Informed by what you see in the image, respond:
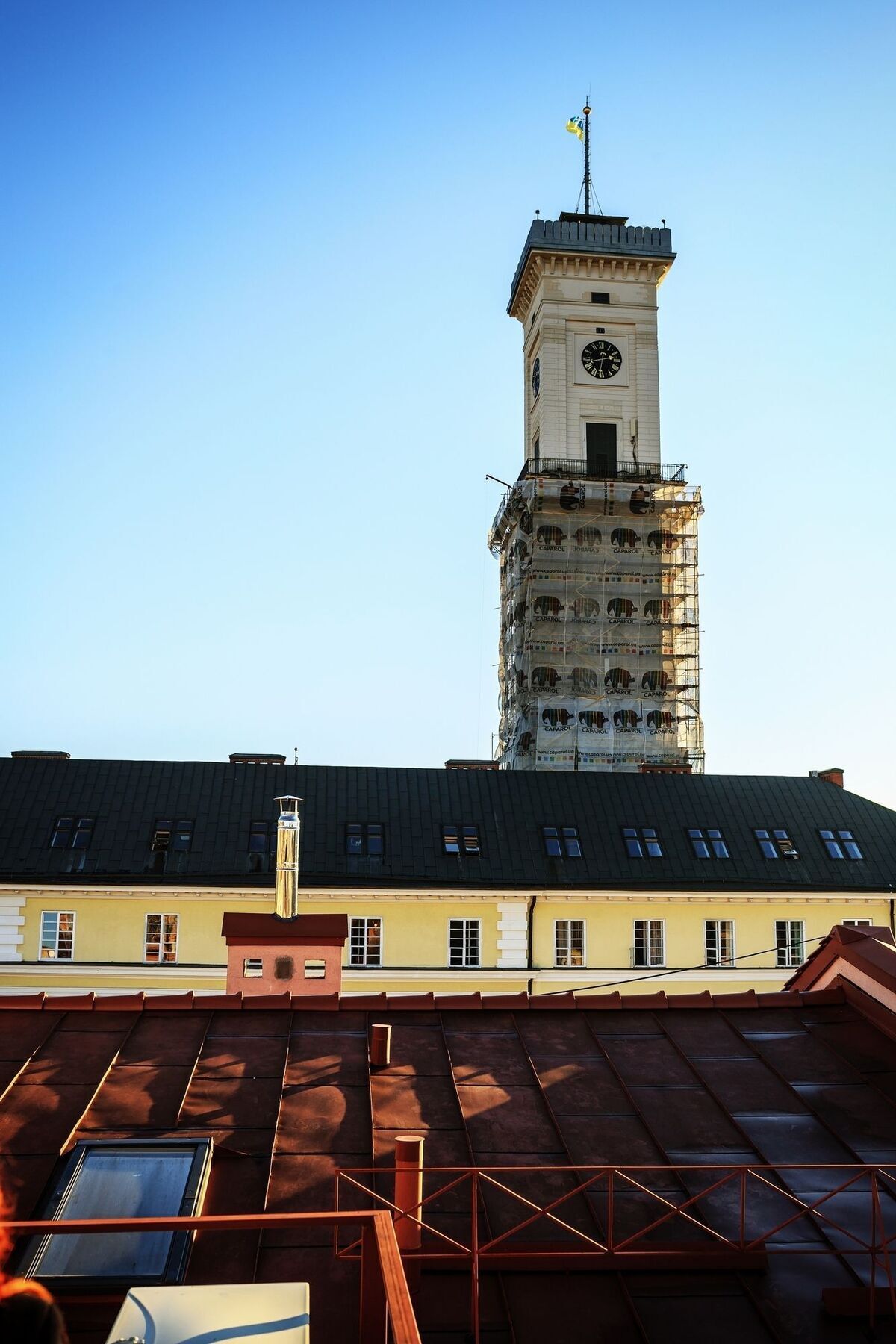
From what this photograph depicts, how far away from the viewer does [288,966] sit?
949 inches

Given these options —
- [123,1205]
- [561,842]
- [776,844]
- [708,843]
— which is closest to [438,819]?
[561,842]

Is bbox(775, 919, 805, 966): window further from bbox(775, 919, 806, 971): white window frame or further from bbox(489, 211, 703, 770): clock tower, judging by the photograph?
bbox(489, 211, 703, 770): clock tower

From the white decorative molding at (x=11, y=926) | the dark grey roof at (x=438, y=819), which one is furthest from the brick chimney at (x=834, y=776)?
the white decorative molding at (x=11, y=926)

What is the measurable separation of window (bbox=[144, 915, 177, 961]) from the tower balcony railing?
43.1 meters

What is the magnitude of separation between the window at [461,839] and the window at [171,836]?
870 centimetres

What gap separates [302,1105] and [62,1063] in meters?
3.36

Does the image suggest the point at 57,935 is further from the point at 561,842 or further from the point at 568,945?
the point at 561,842

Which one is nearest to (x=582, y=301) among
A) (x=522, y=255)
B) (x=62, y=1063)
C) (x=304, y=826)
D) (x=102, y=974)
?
(x=522, y=255)

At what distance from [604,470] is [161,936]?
46685mm

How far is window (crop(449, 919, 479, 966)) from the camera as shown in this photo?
4078cm

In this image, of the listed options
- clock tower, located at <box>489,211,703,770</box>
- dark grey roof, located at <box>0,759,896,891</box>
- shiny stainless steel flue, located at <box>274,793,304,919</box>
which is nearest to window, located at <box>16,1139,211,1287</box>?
shiny stainless steel flue, located at <box>274,793,304,919</box>

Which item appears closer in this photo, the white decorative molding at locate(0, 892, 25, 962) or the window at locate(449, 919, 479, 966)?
the white decorative molding at locate(0, 892, 25, 962)

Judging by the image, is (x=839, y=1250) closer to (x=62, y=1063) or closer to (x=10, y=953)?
(x=62, y=1063)

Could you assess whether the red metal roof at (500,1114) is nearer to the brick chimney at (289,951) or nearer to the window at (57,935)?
the brick chimney at (289,951)
